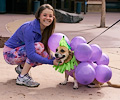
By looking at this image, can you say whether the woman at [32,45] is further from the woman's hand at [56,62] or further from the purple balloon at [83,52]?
the purple balloon at [83,52]

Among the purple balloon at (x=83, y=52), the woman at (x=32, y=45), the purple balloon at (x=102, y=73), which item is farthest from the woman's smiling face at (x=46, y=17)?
the purple balloon at (x=102, y=73)

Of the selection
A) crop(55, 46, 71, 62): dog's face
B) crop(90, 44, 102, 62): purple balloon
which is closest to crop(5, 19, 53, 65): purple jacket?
crop(55, 46, 71, 62): dog's face

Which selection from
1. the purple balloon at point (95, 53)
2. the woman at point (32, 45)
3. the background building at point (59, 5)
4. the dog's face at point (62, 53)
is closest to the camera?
the dog's face at point (62, 53)

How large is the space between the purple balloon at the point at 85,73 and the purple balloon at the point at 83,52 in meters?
0.09

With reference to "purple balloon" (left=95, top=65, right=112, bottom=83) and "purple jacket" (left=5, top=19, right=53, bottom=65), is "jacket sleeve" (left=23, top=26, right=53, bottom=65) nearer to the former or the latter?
Answer: "purple jacket" (left=5, top=19, right=53, bottom=65)

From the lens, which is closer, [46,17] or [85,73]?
[85,73]

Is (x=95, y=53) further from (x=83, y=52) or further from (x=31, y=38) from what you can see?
(x=31, y=38)

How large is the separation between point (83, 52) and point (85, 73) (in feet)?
0.87

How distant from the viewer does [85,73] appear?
12.8 feet

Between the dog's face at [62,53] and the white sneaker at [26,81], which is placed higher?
the dog's face at [62,53]

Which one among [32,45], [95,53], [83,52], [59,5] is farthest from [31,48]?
[59,5]

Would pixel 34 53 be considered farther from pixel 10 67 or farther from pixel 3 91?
pixel 10 67

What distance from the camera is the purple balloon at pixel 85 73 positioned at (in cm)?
392

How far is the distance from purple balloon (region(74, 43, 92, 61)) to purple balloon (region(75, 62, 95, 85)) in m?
0.09
